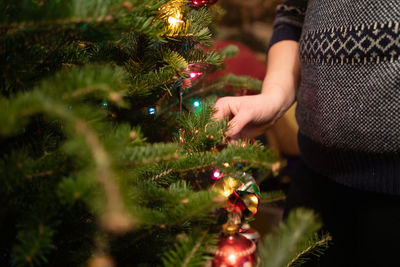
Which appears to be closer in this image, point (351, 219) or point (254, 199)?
point (254, 199)

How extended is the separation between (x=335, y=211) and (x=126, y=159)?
23.3 inches

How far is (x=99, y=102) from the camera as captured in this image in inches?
19.1

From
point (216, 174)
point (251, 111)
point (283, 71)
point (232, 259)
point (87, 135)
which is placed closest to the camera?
point (87, 135)

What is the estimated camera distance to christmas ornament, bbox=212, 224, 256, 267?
1.31 feet

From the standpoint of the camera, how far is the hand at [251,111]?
1.90 feet

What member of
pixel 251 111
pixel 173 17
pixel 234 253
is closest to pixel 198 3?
pixel 173 17

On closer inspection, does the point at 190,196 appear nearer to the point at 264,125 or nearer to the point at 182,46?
the point at 182,46

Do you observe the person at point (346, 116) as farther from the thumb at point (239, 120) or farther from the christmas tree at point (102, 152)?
the christmas tree at point (102, 152)

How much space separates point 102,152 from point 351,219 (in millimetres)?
643

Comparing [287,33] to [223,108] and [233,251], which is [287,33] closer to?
[223,108]

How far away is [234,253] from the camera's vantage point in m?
0.40

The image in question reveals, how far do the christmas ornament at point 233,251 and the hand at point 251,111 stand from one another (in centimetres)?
18

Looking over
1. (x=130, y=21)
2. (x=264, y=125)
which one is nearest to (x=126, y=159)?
(x=130, y=21)

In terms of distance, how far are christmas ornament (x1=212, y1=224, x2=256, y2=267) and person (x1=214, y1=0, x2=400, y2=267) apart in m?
0.18
